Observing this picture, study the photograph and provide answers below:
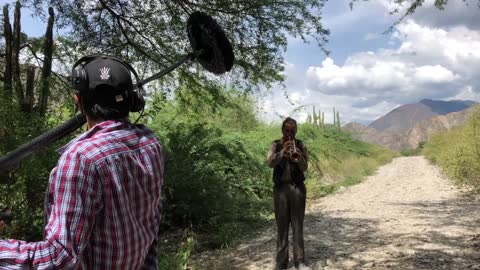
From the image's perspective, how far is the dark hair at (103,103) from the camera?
1.62 metres

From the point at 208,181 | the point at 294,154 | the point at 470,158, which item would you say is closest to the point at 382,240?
the point at 294,154

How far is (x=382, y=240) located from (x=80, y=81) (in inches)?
275

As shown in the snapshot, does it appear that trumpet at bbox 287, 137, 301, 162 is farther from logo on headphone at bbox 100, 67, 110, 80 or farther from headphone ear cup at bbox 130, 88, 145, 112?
logo on headphone at bbox 100, 67, 110, 80

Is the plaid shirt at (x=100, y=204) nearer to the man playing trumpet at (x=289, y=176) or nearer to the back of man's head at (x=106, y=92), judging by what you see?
the back of man's head at (x=106, y=92)

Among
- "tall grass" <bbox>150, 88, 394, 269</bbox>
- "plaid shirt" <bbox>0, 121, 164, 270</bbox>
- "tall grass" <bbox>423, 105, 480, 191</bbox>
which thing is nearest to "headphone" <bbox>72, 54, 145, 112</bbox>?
"plaid shirt" <bbox>0, 121, 164, 270</bbox>

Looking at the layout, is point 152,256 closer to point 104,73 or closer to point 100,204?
point 100,204

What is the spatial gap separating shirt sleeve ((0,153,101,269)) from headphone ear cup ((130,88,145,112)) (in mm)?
334

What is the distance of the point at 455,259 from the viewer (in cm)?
652

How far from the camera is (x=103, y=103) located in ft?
5.35

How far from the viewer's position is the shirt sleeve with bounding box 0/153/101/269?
53.2 inches

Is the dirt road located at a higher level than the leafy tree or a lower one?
lower

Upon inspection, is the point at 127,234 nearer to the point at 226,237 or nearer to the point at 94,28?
the point at 226,237

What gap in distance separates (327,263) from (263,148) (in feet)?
28.7

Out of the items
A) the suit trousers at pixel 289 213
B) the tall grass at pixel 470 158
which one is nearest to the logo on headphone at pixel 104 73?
the suit trousers at pixel 289 213
